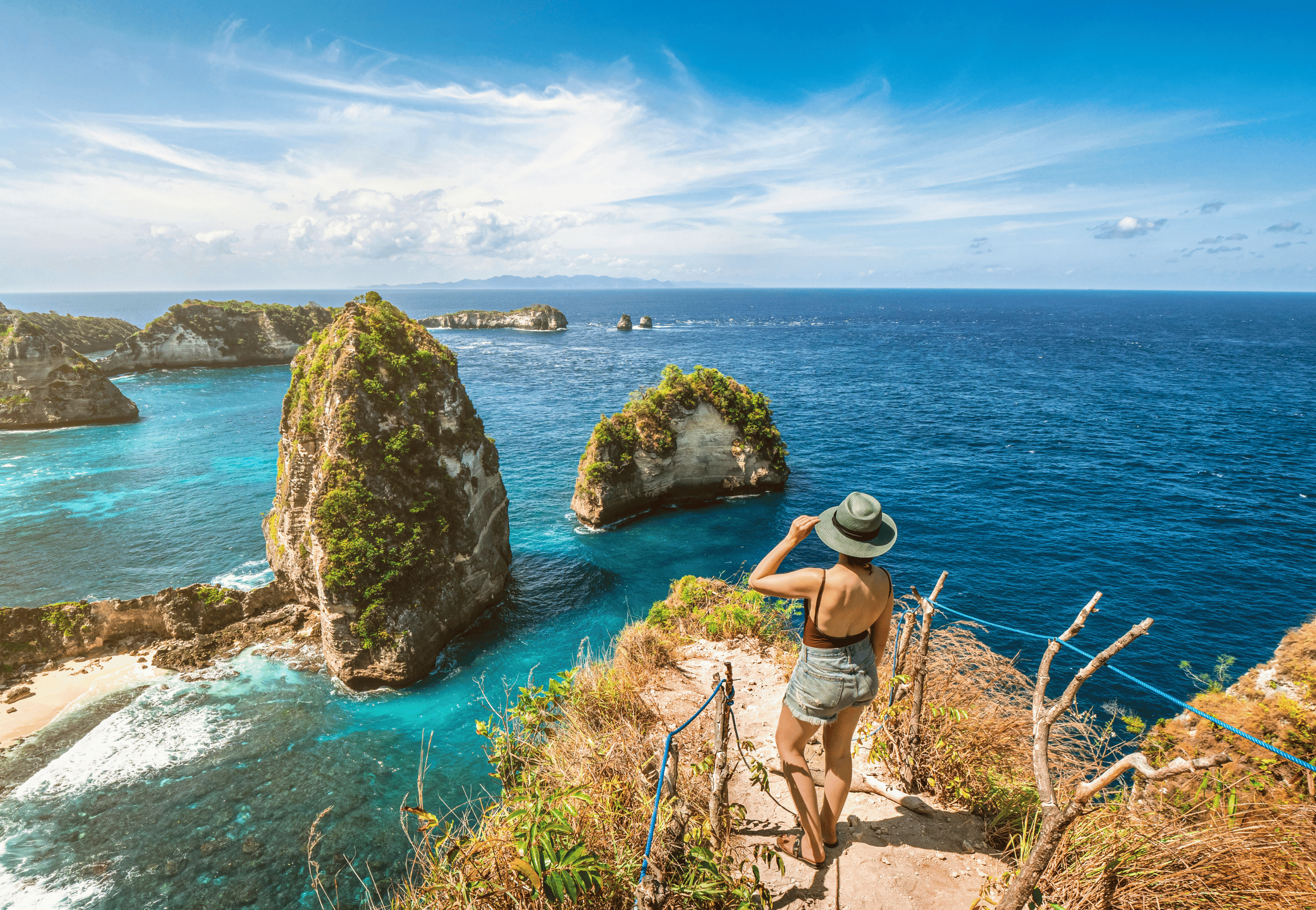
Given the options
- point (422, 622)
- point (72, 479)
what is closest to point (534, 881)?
point (422, 622)

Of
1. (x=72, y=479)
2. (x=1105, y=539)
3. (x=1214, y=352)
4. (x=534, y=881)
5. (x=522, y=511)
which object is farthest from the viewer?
(x=1214, y=352)

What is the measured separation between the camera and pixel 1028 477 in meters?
38.3

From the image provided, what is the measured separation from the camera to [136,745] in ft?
59.4

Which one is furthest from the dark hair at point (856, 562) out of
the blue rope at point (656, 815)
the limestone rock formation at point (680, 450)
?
the limestone rock formation at point (680, 450)

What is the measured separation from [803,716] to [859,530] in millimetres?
2030

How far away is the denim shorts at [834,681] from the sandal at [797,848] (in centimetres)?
166

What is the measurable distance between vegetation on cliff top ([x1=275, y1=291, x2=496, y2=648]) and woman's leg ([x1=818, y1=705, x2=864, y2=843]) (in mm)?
18443

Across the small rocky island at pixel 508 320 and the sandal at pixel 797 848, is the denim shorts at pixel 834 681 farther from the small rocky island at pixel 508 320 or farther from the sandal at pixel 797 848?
the small rocky island at pixel 508 320

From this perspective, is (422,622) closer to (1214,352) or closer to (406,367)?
(406,367)

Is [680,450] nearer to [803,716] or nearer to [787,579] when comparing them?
[803,716]

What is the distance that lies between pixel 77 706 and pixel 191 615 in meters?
4.34

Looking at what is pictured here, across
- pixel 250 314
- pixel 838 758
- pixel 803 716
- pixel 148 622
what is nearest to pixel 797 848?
pixel 838 758

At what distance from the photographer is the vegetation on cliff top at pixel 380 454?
1978 centimetres

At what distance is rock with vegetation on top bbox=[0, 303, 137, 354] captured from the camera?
95.1m
